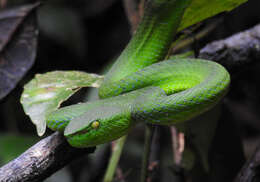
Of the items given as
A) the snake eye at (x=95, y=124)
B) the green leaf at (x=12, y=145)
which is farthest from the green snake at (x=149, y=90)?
the green leaf at (x=12, y=145)

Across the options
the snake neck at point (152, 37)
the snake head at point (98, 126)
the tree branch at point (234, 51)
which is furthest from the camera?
the tree branch at point (234, 51)

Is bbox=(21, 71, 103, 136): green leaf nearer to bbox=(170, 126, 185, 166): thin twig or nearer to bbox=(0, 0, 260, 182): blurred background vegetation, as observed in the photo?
bbox=(170, 126, 185, 166): thin twig

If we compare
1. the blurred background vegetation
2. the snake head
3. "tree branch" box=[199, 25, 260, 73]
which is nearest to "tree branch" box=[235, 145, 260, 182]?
"tree branch" box=[199, 25, 260, 73]

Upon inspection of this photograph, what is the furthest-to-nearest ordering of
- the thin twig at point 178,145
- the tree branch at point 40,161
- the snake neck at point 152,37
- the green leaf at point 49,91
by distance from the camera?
the thin twig at point 178,145, the snake neck at point 152,37, the green leaf at point 49,91, the tree branch at point 40,161

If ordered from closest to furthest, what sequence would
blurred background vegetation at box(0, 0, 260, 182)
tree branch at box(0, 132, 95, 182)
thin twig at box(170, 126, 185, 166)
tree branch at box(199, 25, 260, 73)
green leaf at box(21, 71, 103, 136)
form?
tree branch at box(0, 132, 95, 182)
green leaf at box(21, 71, 103, 136)
tree branch at box(199, 25, 260, 73)
thin twig at box(170, 126, 185, 166)
blurred background vegetation at box(0, 0, 260, 182)

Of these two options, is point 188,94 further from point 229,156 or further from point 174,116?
point 229,156

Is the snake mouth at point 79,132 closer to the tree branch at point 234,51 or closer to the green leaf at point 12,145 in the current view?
the tree branch at point 234,51
